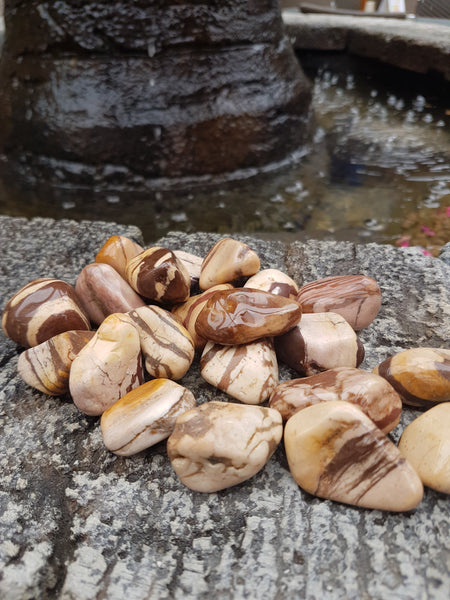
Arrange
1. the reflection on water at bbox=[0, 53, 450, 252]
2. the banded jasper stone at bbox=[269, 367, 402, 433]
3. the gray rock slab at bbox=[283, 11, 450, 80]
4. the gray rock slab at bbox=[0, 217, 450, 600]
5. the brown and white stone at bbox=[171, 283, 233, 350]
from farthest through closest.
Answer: the gray rock slab at bbox=[283, 11, 450, 80]
the reflection on water at bbox=[0, 53, 450, 252]
the brown and white stone at bbox=[171, 283, 233, 350]
the banded jasper stone at bbox=[269, 367, 402, 433]
the gray rock slab at bbox=[0, 217, 450, 600]

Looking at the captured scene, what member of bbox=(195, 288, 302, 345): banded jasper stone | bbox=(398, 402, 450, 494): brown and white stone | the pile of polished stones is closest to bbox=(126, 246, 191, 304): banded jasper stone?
A: the pile of polished stones

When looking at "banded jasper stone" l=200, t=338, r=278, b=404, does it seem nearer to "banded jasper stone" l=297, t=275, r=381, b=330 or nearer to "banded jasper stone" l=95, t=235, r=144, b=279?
"banded jasper stone" l=297, t=275, r=381, b=330

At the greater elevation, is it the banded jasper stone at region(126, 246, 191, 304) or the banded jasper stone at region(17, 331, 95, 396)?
the banded jasper stone at region(126, 246, 191, 304)

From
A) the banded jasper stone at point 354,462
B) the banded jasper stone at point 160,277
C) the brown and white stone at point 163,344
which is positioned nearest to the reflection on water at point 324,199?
the banded jasper stone at point 160,277

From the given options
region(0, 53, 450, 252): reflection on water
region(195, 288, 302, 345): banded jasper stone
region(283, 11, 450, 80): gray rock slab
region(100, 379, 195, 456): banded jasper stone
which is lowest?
region(0, 53, 450, 252): reflection on water

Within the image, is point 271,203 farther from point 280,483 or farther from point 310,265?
point 280,483

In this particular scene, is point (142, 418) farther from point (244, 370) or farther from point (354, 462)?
point (354, 462)
